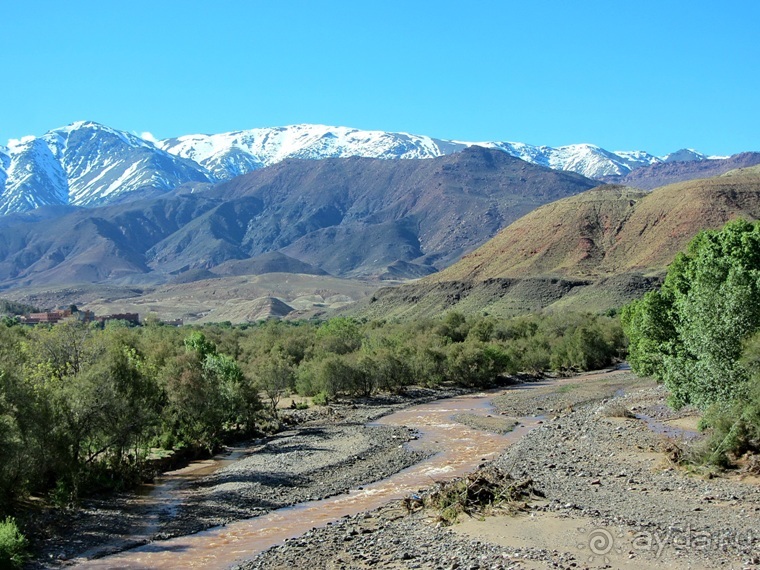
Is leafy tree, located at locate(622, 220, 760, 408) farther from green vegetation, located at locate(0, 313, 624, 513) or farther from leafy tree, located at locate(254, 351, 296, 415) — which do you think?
leafy tree, located at locate(254, 351, 296, 415)

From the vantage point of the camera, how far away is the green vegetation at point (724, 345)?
32656 millimetres

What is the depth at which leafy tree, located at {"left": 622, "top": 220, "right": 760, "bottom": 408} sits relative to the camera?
35.1 meters

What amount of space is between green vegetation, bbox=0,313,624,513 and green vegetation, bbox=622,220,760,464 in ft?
88.3

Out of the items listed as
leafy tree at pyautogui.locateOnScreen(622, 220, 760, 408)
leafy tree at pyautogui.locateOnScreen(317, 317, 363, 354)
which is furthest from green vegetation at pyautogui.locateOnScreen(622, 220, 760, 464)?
leafy tree at pyautogui.locateOnScreen(317, 317, 363, 354)

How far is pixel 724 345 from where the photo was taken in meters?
35.6

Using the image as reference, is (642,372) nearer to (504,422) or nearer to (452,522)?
(504,422)

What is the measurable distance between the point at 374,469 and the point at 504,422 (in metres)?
19.5

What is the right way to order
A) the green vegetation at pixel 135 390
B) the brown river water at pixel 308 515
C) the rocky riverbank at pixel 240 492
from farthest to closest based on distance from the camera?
1. the green vegetation at pixel 135 390
2. the rocky riverbank at pixel 240 492
3. the brown river water at pixel 308 515

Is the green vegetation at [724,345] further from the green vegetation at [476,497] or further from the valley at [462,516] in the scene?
the green vegetation at [476,497]

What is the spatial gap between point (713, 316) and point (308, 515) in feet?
67.2
